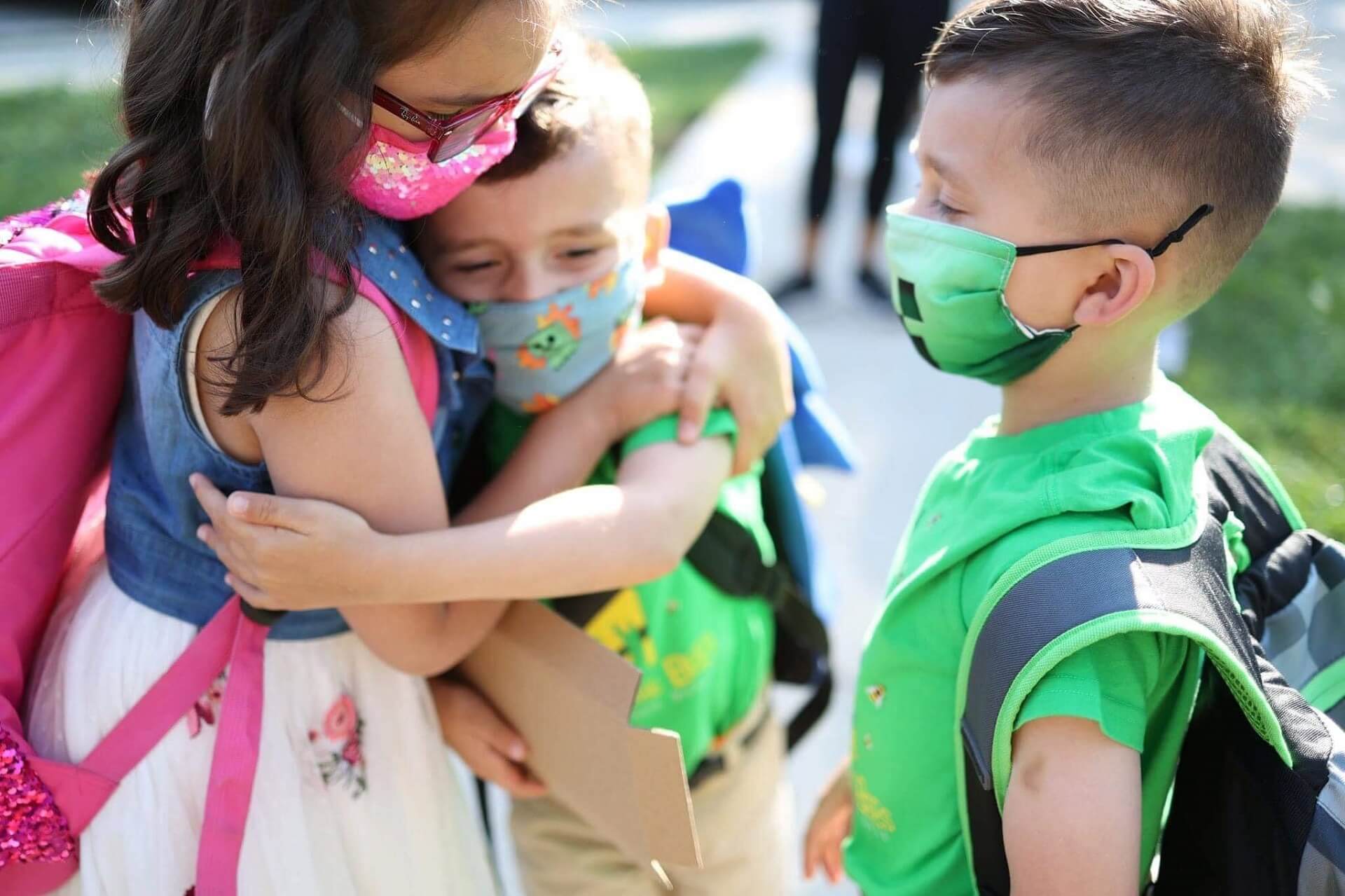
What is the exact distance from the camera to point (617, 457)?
1.72 meters

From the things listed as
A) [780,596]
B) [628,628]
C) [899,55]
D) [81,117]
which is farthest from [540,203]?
[81,117]

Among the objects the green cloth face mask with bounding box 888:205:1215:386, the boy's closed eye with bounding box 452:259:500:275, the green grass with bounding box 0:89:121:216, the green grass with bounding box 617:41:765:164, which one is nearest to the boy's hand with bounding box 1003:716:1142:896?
the green cloth face mask with bounding box 888:205:1215:386

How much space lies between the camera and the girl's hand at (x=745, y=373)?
1.67m

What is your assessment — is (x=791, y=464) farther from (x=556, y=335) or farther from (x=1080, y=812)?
(x=1080, y=812)

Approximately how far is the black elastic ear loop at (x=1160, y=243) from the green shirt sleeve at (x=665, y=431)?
482 mm

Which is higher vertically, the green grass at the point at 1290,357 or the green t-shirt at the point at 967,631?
the green t-shirt at the point at 967,631

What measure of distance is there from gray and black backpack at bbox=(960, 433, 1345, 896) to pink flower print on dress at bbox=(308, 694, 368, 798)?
2.47 ft

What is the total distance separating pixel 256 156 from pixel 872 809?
1108mm

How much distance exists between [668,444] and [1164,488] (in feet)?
2.06

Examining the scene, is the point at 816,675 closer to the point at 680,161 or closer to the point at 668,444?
the point at 668,444

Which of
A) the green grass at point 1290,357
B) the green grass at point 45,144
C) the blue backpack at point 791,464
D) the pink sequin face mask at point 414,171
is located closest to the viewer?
the pink sequin face mask at point 414,171

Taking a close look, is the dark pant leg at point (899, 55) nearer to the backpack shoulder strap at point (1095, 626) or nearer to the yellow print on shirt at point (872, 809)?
the yellow print on shirt at point (872, 809)

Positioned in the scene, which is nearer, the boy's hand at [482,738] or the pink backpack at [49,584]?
the pink backpack at [49,584]

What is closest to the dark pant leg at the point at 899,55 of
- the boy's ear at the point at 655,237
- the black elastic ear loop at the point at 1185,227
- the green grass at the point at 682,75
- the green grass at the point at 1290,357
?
the green grass at the point at 1290,357
